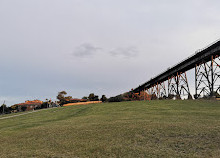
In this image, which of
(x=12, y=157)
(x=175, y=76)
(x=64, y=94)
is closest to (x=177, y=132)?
(x=12, y=157)

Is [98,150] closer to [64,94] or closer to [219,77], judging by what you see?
[219,77]

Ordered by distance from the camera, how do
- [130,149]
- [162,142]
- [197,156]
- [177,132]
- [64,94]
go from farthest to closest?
[64,94]
[177,132]
[162,142]
[130,149]
[197,156]

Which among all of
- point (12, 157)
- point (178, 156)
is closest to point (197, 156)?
point (178, 156)

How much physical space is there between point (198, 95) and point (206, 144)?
79.0 feet

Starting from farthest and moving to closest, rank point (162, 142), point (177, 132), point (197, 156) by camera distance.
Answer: point (177, 132)
point (162, 142)
point (197, 156)

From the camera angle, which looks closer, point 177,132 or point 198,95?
point 177,132

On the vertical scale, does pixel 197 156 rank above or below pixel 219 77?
below

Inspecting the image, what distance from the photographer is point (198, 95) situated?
26.0m

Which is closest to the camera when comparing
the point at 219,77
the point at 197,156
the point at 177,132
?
the point at 197,156

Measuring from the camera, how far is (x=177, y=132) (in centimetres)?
627

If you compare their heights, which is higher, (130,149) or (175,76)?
(175,76)

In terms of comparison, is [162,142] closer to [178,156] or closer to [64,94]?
[178,156]

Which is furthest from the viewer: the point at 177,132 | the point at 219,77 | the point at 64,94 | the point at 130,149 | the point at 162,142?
the point at 64,94

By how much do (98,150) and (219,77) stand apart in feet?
77.7
